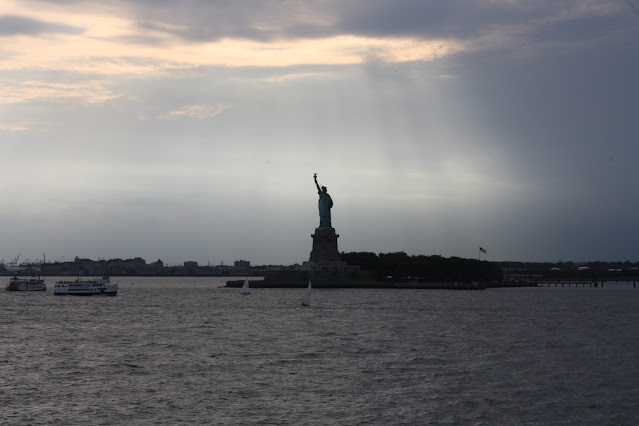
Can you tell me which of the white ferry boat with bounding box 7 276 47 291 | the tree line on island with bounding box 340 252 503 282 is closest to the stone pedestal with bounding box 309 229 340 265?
the tree line on island with bounding box 340 252 503 282

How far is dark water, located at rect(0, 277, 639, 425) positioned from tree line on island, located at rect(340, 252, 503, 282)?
100 m

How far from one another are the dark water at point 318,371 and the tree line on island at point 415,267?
10014 cm

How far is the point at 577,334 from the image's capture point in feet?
221

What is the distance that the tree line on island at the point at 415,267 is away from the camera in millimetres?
182250

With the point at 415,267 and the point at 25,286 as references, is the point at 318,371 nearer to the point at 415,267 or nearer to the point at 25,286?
the point at 25,286

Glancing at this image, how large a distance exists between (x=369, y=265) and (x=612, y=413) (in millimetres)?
150787

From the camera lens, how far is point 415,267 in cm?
18250

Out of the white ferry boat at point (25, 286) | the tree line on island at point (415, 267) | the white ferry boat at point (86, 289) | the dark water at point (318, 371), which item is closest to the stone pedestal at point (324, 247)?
the tree line on island at point (415, 267)

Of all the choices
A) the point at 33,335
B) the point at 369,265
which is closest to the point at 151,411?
the point at 33,335

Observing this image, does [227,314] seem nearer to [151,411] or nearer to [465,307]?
[465,307]

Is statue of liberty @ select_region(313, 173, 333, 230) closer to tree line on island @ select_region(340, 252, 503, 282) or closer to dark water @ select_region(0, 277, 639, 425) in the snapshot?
tree line on island @ select_region(340, 252, 503, 282)

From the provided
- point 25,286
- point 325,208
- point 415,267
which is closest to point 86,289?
point 25,286

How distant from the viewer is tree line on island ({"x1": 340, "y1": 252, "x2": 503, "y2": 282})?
182 m

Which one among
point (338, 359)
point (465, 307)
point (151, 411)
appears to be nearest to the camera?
point (151, 411)
